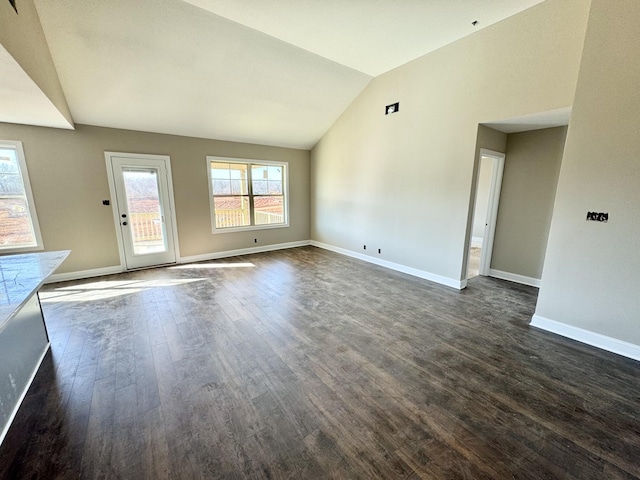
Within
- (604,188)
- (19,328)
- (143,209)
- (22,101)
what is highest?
(22,101)

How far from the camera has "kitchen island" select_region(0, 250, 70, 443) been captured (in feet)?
5.52

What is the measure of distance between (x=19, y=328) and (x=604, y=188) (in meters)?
5.27

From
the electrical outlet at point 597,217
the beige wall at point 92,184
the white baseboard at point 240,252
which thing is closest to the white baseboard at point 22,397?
the beige wall at point 92,184

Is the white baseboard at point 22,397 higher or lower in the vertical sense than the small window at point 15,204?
lower

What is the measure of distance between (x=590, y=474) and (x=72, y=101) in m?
6.33

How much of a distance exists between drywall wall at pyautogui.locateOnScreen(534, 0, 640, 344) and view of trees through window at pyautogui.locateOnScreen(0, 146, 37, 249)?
7.06m

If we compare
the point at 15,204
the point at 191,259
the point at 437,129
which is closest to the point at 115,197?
the point at 15,204

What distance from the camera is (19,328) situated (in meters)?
2.11

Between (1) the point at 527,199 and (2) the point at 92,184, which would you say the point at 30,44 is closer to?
(2) the point at 92,184

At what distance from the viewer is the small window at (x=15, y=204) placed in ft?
12.6

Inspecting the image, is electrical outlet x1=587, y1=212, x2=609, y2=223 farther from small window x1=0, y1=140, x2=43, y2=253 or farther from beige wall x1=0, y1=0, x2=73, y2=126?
small window x1=0, y1=140, x2=43, y2=253

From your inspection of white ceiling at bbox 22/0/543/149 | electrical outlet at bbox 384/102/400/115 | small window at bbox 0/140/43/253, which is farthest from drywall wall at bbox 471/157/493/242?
small window at bbox 0/140/43/253

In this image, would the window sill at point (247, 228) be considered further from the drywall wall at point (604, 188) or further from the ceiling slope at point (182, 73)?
the drywall wall at point (604, 188)

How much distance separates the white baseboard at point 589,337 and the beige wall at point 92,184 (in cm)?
568
